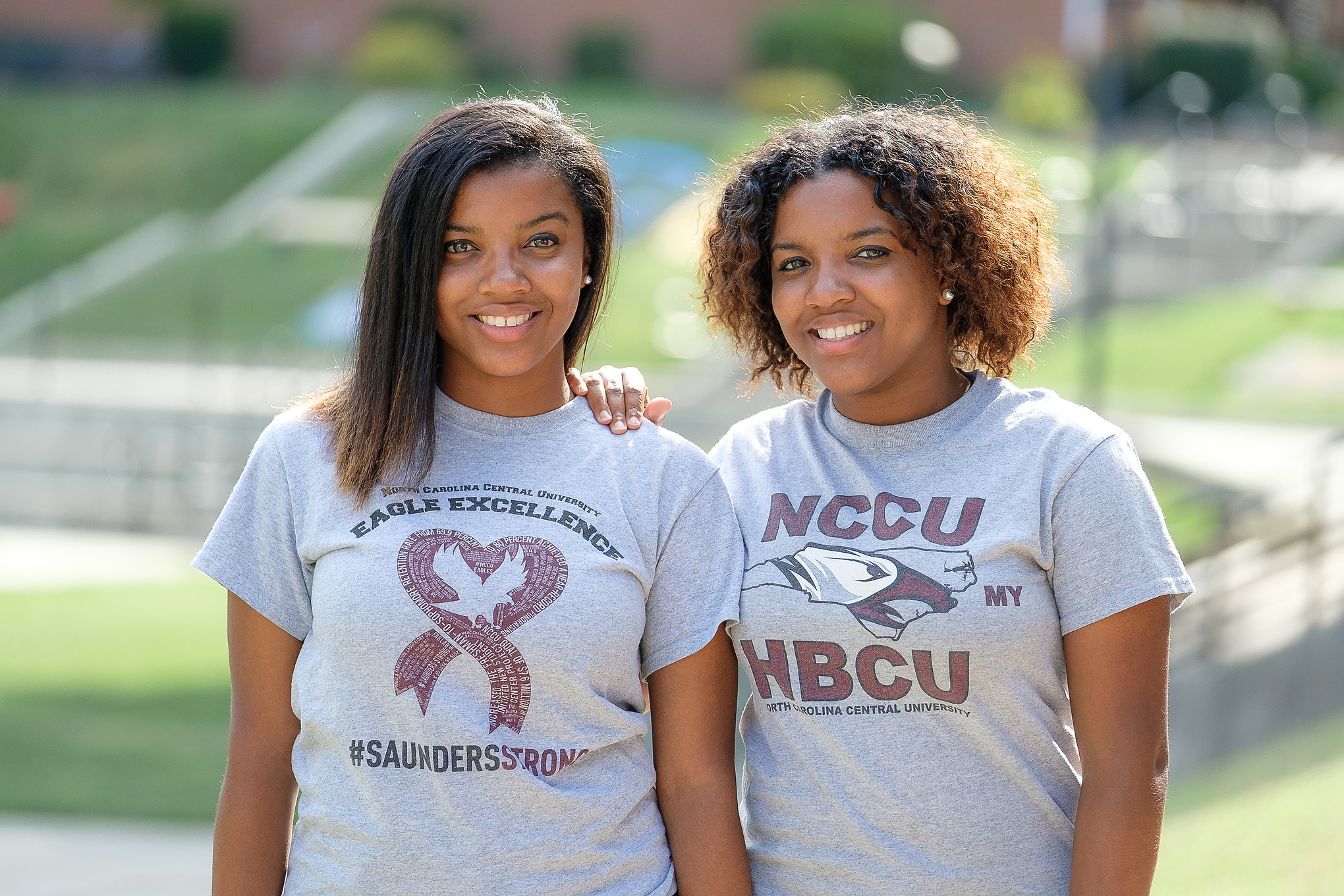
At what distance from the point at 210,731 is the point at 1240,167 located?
49.5 ft

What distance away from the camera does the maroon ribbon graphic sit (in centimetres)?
229

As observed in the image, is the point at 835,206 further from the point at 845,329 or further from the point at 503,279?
the point at 503,279

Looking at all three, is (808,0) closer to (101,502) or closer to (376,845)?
(101,502)

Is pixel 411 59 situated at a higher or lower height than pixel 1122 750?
higher

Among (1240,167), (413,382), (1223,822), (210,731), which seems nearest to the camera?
(413,382)

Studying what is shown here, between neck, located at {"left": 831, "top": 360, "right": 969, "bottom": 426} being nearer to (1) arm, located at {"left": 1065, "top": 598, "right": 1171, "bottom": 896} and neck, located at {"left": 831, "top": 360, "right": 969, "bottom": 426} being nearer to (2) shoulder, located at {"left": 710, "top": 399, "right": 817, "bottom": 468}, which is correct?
(2) shoulder, located at {"left": 710, "top": 399, "right": 817, "bottom": 468}

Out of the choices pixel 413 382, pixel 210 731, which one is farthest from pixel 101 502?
pixel 413 382

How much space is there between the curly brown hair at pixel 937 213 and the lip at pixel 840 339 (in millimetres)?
167

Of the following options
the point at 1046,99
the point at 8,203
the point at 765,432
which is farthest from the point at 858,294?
the point at 8,203

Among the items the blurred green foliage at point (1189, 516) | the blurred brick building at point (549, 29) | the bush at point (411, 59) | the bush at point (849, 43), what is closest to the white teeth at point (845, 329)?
the blurred green foliage at point (1189, 516)

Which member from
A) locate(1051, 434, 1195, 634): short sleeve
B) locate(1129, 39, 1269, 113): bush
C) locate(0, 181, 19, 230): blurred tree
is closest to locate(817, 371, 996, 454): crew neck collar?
locate(1051, 434, 1195, 634): short sleeve

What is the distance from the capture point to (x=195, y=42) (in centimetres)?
2688

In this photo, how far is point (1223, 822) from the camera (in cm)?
575

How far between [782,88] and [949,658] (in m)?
21.4
